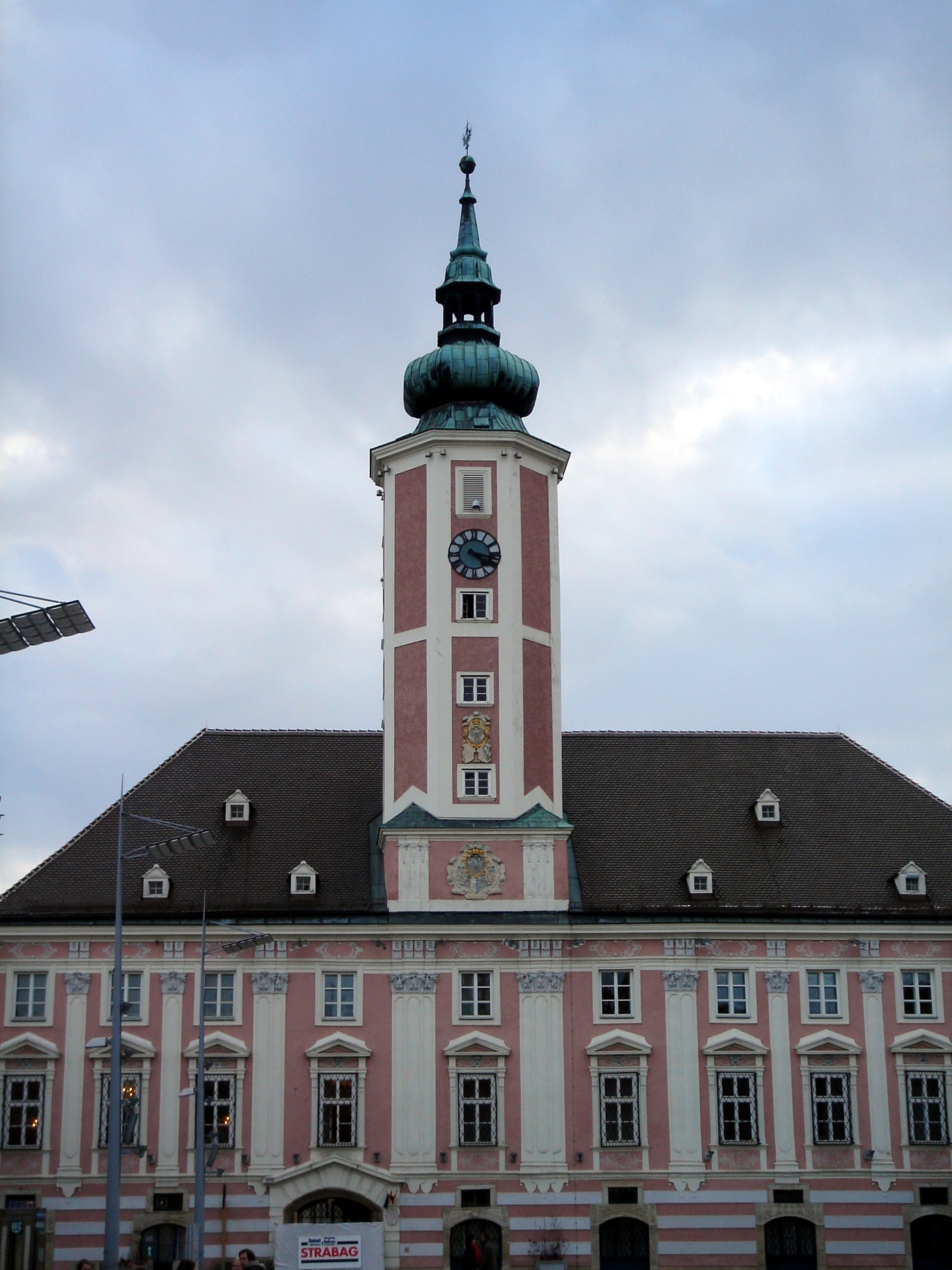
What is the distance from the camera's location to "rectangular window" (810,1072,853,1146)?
5044 cm

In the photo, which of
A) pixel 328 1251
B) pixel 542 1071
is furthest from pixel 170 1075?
pixel 542 1071

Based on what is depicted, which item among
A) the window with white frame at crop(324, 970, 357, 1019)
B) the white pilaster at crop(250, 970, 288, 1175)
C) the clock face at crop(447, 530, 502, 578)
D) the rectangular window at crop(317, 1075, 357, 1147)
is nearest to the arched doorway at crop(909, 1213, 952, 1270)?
the rectangular window at crop(317, 1075, 357, 1147)

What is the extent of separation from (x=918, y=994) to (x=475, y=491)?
22.0m

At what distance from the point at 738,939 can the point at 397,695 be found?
44.7 feet

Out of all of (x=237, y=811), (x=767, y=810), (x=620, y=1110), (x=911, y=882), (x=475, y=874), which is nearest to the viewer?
(x=620, y=1110)

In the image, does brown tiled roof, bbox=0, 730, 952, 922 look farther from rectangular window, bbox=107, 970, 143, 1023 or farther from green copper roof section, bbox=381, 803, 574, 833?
green copper roof section, bbox=381, 803, 574, 833

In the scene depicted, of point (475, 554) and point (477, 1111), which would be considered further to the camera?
point (475, 554)

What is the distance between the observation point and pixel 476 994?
168 feet

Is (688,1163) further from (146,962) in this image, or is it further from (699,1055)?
(146,962)

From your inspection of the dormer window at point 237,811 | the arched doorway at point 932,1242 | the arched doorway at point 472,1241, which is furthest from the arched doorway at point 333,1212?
the arched doorway at point 932,1242

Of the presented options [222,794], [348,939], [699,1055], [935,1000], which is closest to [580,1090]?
[699,1055]

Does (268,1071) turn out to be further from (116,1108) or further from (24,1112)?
(116,1108)

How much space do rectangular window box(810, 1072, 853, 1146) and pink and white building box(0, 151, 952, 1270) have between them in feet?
0.27

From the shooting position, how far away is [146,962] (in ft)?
168
